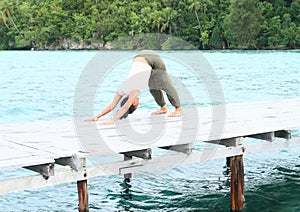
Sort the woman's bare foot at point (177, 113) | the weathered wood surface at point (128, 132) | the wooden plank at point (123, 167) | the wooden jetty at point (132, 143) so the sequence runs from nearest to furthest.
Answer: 1. the wooden plank at point (123, 167)
2. the wooden jetty at point (132, 143)
3. the weathered wood surface at point (128, 132)
4. the woman's bare foot at point (177, 113)

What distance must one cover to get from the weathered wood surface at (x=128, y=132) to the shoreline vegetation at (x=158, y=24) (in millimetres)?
43783

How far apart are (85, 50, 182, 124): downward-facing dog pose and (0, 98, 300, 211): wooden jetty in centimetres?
17

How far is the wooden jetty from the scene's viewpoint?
5.75 m

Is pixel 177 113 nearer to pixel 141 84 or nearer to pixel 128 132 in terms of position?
pixel 141 84

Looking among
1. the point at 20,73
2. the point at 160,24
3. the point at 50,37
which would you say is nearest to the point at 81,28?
the point at 50,37

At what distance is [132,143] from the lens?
6406 mm

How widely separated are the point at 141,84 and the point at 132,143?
3.74 feet

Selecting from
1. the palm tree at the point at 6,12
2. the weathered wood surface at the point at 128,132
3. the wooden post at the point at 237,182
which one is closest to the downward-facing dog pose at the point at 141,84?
the weathered wood surface at the point at 128,132

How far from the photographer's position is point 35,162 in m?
5.50

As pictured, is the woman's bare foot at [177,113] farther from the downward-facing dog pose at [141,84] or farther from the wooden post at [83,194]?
the wooden post at [83,194]

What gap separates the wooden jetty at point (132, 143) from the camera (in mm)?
5754

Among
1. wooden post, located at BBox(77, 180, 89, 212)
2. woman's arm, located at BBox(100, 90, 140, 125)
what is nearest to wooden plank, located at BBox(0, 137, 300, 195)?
wooden post, located at BBox(77, 180, 89, 212)

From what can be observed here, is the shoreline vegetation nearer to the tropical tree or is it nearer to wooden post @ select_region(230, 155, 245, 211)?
the tropical tree

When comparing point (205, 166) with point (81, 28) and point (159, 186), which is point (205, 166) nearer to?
point (159, 186)
